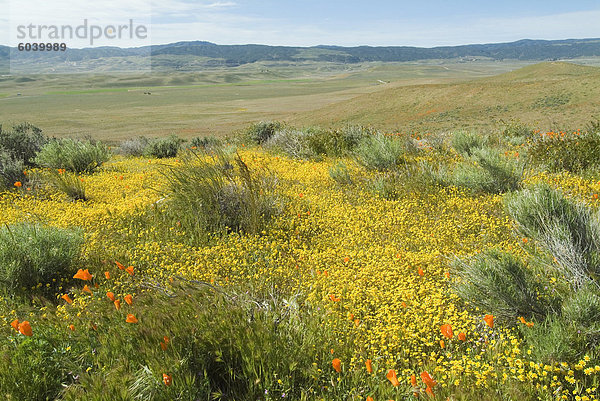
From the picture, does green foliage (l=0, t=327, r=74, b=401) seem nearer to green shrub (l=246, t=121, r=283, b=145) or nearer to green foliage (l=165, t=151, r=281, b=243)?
green foliage (l=165, t=151, r=281, b=243)

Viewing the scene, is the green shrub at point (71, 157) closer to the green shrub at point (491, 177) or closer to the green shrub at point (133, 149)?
the green shrub at point (133, 149)

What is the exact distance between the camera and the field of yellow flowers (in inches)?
96.8

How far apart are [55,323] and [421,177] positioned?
5.79 m

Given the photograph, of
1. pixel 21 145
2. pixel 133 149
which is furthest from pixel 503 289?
pixel 133 149

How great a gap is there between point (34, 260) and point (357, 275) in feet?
10.4

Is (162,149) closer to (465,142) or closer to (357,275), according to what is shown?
(465,142)

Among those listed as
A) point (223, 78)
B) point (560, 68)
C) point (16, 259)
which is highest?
point (223, 78)

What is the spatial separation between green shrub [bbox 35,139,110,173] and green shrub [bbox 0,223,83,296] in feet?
19.2

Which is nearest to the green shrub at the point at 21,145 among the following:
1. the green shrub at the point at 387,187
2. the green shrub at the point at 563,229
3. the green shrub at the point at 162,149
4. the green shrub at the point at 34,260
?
the green shrub at the point at 162,149

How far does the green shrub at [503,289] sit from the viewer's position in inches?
120

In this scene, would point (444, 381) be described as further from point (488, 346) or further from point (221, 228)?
point (221, 228)

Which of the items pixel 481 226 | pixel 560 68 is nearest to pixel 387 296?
pixel 481 226

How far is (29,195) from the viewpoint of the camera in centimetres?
717

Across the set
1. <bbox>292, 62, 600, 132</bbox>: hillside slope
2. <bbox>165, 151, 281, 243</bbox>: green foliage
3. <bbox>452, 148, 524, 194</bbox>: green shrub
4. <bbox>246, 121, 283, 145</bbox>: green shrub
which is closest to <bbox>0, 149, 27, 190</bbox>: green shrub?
<bbox>165, 151, 281, 243</bbox>: green foliage
